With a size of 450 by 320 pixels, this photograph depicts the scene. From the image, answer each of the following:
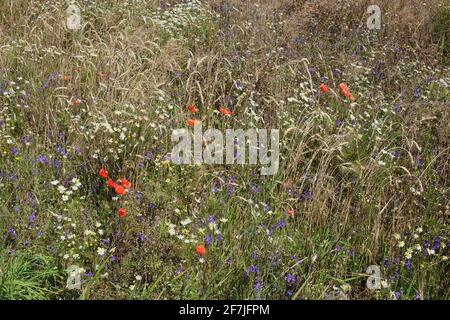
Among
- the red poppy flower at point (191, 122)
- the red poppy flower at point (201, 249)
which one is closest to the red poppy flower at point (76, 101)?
the red poppy flower at point (191, 122)

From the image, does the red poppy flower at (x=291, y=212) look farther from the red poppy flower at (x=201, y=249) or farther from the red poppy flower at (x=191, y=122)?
the red poppy flower at (x=191, y=122)

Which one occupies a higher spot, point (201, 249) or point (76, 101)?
point (76, 101)

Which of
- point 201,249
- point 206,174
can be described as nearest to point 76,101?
point 206,174

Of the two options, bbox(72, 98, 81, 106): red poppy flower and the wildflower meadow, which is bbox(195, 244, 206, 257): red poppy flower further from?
bbox(72, 98, 81, 106): red poppy flower

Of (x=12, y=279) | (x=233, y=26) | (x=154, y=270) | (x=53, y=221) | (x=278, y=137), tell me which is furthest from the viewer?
(x=233, y=26)

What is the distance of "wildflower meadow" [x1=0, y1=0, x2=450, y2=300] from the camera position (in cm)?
279

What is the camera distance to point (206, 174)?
3457 millimetres

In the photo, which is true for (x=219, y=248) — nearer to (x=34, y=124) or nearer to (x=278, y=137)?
(x=278, y=137)

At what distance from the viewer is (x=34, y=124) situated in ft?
12.7

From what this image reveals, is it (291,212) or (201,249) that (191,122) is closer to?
(291,212)

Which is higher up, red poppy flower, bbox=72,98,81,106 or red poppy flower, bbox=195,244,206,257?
red poppy flower, bbox=72,98,81,106

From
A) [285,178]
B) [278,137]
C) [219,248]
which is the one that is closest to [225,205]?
[219,248]

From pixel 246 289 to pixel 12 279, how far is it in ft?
3.93

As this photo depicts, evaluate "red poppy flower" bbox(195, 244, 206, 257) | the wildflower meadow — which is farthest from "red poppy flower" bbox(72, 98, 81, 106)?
"red poppy flower" bbox(195, 244, 206, 257)
